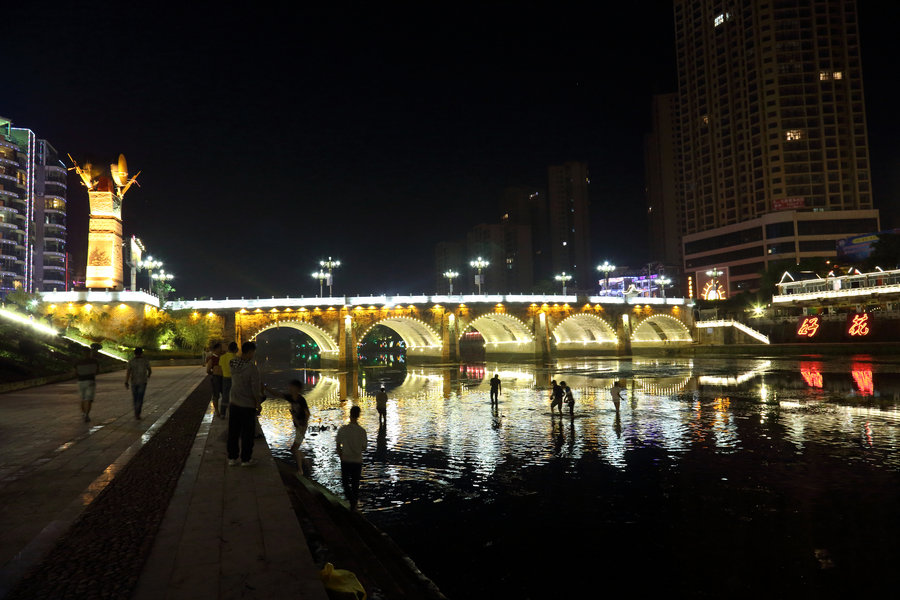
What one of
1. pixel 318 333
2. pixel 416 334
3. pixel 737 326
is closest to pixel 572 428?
pixel 318 333

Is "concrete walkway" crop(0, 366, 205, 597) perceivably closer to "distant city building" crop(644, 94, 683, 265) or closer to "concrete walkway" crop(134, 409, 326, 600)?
"concrete walkway" crop(134, 409, 326, 600)

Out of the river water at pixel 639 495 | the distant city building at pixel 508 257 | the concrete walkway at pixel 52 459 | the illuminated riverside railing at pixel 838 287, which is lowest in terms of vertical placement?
the river water at pixel 639 495

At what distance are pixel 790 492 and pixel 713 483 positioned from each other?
150cm

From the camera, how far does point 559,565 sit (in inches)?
348

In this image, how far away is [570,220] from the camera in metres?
185

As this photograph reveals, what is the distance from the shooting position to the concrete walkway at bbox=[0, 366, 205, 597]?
6156 mm

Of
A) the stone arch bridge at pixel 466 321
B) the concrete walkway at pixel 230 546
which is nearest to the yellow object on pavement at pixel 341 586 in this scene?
the concrete walkway at pixel 230 546

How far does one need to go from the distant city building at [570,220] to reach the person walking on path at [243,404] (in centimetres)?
17432

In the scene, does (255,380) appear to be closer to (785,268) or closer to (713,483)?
(713,483)

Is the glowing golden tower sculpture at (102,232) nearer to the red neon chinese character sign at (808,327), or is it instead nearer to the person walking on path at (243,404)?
the person walking on path at (243,404)

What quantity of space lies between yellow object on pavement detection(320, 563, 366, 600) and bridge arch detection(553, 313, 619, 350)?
81000 millimetres

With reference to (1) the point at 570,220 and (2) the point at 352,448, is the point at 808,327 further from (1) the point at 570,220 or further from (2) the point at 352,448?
(1) the point at 570,220

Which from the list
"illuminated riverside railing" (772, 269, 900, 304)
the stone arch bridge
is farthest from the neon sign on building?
the stone arch bridge

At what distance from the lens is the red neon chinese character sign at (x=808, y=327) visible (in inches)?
2517
